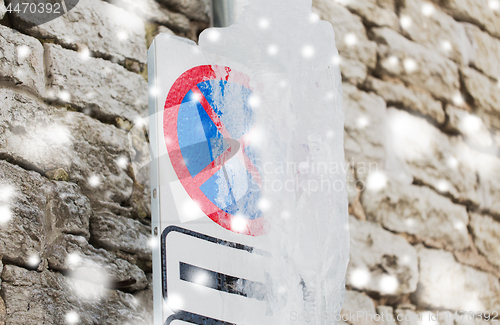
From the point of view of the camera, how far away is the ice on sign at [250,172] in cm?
53

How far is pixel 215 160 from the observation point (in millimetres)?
594

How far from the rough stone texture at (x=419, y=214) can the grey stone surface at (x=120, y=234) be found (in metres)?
0.60

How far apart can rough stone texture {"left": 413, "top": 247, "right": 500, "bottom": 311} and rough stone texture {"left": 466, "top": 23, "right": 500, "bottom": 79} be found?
0.71m

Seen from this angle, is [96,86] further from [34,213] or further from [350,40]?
[350,40]

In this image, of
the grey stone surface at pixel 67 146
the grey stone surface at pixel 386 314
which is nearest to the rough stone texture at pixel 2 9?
the grey stone surface at pixel 67 146

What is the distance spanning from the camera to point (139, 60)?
0.70 metres

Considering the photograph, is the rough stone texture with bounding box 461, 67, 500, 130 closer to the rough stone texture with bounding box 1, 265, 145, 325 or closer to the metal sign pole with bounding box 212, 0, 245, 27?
the metal sign pole with bounding box 212, 0, 245, 27

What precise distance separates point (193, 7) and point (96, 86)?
12.2 inches

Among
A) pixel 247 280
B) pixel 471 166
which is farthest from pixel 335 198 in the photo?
pixel 471 166

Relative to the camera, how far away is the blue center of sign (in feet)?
1.87

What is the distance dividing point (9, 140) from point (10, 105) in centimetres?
5

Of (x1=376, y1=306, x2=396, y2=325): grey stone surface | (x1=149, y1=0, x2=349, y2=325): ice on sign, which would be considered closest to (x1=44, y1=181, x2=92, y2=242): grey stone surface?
(x1=149, y1=0, x2=349, y2=325): ice on sign

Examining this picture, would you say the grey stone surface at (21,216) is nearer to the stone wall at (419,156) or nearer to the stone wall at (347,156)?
the stone wall at (347,156)

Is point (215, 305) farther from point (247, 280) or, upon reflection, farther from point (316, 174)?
point (316, 174)
